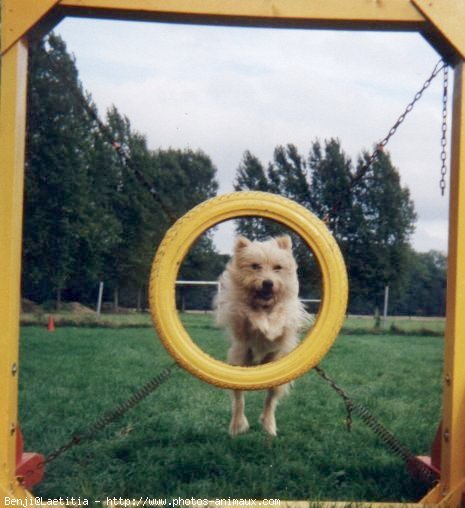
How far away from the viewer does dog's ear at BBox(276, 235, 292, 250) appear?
4105mm

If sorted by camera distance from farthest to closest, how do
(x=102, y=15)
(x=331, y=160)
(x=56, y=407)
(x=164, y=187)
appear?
(x=164, y=187) < (x=331, y=160) < (x=56, y=407) < (x=102, y=15)

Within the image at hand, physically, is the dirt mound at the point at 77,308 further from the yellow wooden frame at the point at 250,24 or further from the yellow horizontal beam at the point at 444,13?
the yellow horizontal beam at the point at 444,13

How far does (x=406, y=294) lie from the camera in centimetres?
1217

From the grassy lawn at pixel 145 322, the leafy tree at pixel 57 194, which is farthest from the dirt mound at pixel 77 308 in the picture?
the leafy tree at pixel 57 194

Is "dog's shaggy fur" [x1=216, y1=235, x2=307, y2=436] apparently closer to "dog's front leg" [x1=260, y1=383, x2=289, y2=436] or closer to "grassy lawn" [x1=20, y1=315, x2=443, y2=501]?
"dog's front leg" [x1=260, y1=383, x2=289, y2=436]

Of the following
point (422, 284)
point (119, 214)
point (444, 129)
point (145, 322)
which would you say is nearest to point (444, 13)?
point (444, 129)

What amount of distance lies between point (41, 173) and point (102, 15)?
1000 cm

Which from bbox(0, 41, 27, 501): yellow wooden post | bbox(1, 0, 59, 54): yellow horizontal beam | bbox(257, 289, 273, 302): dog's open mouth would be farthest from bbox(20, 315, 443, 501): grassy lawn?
bbox(1, 0, 59, 54): yellow horizontal beam

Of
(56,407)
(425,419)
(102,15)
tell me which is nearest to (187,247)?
(102,15)

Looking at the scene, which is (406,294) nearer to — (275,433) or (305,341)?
(275,433)

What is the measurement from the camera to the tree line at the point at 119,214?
973cm

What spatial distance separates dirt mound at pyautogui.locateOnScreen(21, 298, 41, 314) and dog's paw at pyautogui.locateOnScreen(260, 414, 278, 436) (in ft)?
28.9

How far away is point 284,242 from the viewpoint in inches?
162

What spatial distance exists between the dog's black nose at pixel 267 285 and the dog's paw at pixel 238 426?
0.87 m
